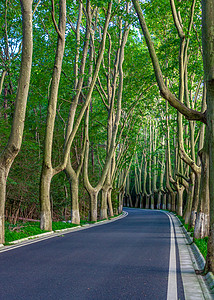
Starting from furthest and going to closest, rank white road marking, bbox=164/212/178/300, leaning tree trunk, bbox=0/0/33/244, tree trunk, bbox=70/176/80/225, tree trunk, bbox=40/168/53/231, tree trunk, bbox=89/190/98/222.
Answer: tree trunk, bbox=89/190/98/222, tree trunk, bbox=70/176/80/225, tree trunk, bbox=40/168/53/231, leaning tree trunk, bbox=0/0/33/244, white road marking, bbox=164/212/178/300

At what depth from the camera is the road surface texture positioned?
17.0ft

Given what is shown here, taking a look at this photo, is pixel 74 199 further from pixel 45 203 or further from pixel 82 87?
pixel 82 87

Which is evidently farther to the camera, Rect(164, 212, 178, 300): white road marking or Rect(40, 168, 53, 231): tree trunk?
Rect(40, 168, 53, 231): tree trunk

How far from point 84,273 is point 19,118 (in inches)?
224

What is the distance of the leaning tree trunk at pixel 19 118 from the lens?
418 inches

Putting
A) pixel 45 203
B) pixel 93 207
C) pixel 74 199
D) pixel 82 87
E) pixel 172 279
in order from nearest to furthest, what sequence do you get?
pixel 172 279, pixel 45 203, pixel 74 199, pixel 93 207, pixel 82 87

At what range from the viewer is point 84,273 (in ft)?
21.6

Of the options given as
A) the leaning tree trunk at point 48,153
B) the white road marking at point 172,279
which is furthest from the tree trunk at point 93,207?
the white road marking at point 172,279

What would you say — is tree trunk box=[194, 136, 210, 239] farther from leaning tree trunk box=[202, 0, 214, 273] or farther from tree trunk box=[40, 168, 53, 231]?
tree trunk box=[40, 168, 53, 231]

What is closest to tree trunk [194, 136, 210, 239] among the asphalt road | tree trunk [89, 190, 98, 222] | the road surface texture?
the asphalt road

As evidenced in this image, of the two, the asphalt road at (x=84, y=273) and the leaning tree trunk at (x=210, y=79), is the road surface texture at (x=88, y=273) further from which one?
the leaning tree trunk at (x=210, y=79)

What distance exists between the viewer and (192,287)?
5.68 metres

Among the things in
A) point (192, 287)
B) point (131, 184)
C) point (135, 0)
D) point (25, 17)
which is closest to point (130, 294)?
point (192, 287)

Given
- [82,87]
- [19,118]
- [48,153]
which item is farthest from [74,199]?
[19,118]
